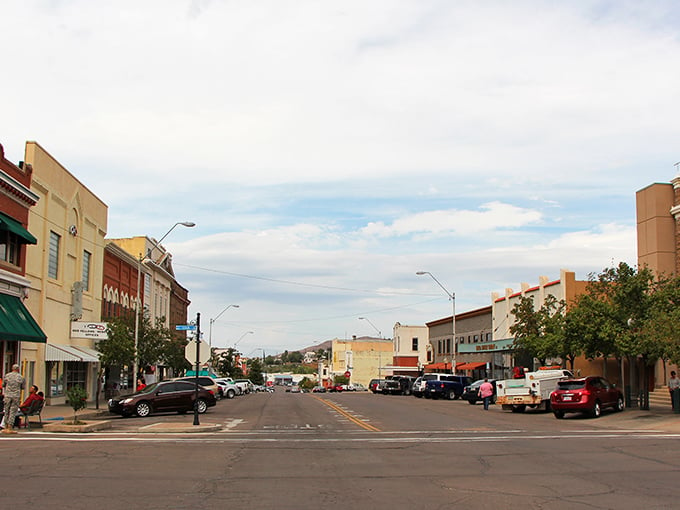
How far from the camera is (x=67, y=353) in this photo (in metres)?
33.8

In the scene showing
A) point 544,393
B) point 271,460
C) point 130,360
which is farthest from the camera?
point 130,360

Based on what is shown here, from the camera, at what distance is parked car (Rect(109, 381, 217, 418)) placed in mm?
28688

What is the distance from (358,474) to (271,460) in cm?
269

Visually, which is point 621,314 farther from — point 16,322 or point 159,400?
point 16,322

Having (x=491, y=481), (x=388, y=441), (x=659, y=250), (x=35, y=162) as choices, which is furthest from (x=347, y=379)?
(x=491, y=481)

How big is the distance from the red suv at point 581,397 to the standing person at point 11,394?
64.5 feet

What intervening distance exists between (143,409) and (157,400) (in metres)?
Answer: 0.65

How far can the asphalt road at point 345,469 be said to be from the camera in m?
10.4

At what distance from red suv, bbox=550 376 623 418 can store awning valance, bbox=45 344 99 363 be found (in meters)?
21.5

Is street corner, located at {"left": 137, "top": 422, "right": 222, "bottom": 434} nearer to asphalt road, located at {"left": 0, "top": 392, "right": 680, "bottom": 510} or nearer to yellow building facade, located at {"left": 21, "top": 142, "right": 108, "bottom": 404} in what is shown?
asphalt road, located at {"left": 0, "top": 392, "right": 680, "bottom": 510}

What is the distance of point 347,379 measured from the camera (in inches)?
4658

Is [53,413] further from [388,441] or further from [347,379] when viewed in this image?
[347,379]

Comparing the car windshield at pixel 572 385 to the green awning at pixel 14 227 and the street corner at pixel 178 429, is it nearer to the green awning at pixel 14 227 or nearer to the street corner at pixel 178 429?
the street corner at pixel 178 429

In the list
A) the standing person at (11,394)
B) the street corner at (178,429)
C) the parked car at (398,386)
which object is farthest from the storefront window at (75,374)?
the parked car at (398,386)
